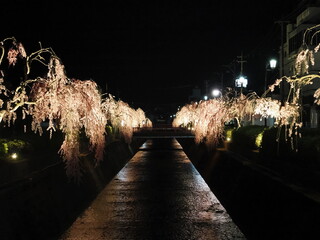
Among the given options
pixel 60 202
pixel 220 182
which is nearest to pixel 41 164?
pixel 60 202

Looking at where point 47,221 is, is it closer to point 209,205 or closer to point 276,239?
point 209,205

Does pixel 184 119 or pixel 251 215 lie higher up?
pixel 184 119

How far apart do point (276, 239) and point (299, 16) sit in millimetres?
37176

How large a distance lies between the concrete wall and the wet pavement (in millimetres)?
890

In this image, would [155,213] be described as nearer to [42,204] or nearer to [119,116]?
[42,204]

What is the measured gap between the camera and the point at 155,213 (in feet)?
42.0

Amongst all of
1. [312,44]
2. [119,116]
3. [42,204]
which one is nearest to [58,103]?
[42,204]

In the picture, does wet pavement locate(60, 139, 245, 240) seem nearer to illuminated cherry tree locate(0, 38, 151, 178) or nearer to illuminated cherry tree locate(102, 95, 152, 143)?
illuminated cherry tree locate(0, 38, 151, 178)

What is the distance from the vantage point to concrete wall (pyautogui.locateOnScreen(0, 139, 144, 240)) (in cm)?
1002

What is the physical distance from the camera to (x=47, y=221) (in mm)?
12016

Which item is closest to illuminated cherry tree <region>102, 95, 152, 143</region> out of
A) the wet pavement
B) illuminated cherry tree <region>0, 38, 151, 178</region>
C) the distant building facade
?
the distant building facade

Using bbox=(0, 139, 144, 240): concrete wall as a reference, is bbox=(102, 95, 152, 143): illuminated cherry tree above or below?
above

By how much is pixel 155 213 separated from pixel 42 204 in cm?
339

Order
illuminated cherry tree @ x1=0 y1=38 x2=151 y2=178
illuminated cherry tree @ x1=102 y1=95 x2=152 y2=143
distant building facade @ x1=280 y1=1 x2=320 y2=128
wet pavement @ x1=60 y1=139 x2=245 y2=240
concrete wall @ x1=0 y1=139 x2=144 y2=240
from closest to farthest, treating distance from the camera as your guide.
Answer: concrete wall @ x1=0 y1=139 x2=144 y2=240
wet pavement @ x1=60 y1=139 x2=245 y2=240
illuminated cherry tree @ x1=0 y1=38 x2=151 y2=178
illuminated cherry tree @ x1=102 y1=95 x2=152 y2=143
distant building facade @ x1=280 y1=1 x2=320 y2=128
